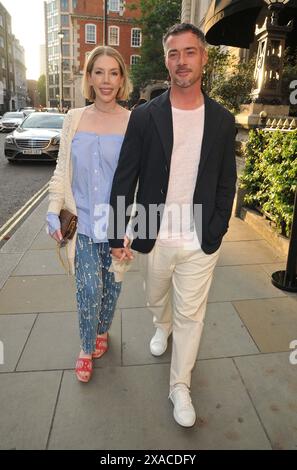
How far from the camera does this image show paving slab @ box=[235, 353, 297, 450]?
7.06 feet

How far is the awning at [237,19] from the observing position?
8.77 metres

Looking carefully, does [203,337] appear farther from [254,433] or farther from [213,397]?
[254,433]

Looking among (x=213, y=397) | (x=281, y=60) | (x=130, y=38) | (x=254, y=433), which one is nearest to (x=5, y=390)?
(x=213, y=397)

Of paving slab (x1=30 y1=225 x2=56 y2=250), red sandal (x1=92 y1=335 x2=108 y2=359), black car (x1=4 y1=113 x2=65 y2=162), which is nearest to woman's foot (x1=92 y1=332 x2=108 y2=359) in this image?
red sandal (x1=92 y1=335 x2=108 y2=359)

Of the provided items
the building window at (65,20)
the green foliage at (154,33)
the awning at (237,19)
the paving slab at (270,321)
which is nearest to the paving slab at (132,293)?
the paving slab at (270,321)

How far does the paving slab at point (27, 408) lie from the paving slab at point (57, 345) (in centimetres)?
12

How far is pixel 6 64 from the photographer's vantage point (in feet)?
211

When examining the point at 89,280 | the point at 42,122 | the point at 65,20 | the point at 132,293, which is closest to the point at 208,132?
the point at 89,280

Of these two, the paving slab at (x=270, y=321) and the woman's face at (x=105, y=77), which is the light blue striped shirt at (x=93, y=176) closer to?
the woman's face at (x=105, y=77)

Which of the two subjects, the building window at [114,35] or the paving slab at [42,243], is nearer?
the paving slab at [42,243]

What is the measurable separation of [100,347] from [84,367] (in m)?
0.29

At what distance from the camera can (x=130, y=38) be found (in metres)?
51.2

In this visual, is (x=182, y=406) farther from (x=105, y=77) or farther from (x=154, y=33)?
(x=154, y=33)

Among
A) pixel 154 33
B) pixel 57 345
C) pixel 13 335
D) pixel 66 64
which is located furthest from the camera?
pixel 66 64
